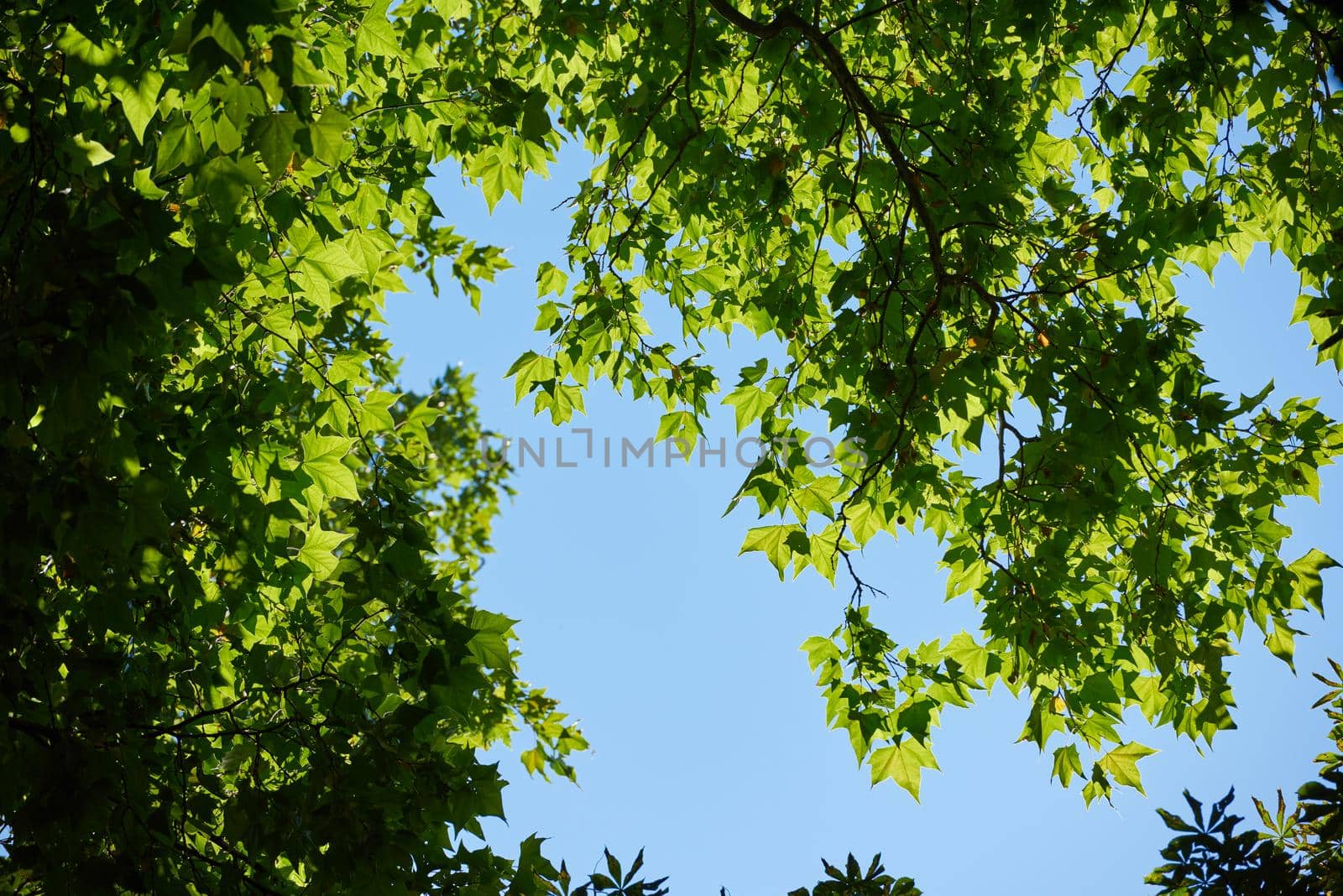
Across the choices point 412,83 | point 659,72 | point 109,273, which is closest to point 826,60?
point 659,72

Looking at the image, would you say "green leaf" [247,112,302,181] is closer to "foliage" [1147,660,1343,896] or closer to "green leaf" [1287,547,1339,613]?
"foliage" [1147,660,1343,896]

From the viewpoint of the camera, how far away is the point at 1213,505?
11.6ft

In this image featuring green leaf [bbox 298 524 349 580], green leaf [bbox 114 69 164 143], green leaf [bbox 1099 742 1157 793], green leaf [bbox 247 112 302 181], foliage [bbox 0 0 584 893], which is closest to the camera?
green leaf [bbox 247 112 302 181]

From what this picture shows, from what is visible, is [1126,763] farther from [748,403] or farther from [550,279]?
[550,279]

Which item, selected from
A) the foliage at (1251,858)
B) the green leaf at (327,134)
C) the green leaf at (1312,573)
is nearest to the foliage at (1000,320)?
the green leaf at (1312,573)

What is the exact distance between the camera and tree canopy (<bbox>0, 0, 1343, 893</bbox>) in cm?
215

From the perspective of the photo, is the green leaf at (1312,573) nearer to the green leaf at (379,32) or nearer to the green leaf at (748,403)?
the green leaf at (748,403)

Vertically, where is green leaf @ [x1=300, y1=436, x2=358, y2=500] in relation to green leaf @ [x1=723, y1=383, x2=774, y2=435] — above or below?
below

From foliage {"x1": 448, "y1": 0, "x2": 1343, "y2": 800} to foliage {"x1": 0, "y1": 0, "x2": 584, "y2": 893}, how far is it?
1.18 metres

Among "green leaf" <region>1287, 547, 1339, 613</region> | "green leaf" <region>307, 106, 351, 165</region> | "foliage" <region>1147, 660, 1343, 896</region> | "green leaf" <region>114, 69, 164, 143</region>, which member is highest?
"green leaf" <region>114, 69, 164, 143</region>

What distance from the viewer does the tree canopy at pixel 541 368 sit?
7.05 ft

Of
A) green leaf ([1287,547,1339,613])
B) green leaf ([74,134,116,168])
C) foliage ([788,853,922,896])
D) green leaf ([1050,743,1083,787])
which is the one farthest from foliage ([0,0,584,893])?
green leaf ([1287,547,1339,613])

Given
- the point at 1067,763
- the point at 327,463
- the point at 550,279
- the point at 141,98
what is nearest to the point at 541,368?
the point at 550,279

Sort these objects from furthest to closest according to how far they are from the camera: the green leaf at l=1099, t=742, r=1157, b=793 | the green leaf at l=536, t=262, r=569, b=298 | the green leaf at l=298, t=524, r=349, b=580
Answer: the green leaf at l=536, t=262, r=569, b=298 < the green leaf at l=1099, t=742, r=1157, b=793 < the green leaf at l=298, t=524, r=349, b=580
